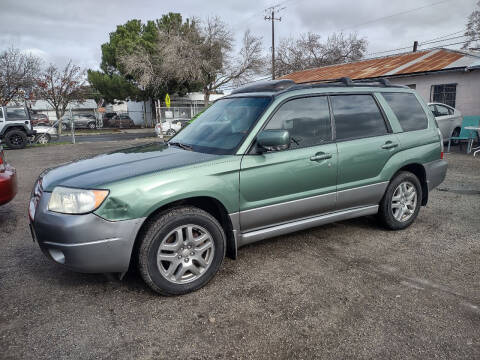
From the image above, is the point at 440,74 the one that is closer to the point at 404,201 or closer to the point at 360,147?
the point at 404,201

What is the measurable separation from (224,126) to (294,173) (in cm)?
86

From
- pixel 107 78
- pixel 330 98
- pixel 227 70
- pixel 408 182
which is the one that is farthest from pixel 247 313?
pixel 107 78

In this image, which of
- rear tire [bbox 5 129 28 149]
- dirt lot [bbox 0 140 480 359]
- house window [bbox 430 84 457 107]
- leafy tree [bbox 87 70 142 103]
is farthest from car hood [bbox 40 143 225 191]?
leafy tree [bbox 87 70 142 103]

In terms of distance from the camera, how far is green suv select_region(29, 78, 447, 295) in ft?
8.52

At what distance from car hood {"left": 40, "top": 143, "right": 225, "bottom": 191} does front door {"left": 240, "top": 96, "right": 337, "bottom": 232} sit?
1.46 feet

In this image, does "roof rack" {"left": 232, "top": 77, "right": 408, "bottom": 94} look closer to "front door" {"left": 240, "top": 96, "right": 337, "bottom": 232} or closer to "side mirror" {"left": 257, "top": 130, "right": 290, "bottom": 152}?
"front door" {"left": 240, "top": 96, "right": 337, "bottom": 232}

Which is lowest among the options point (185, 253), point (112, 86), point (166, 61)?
point (185, 253)

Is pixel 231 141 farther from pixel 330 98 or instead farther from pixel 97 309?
pixel 97 309

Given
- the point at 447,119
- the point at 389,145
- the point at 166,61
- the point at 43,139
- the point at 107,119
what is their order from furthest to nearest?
1. the point at 107,119
2. the point at 166,61
3. the point at 43,139
4. the point at 447,119
5. the point at 389,145

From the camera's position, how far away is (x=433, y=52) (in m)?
18.5

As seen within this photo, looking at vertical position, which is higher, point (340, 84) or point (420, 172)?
point (340, 84)

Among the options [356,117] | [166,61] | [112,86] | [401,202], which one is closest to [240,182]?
[356,117]

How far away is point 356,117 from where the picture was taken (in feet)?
12.5

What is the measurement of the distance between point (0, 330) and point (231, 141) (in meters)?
2.27
